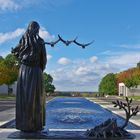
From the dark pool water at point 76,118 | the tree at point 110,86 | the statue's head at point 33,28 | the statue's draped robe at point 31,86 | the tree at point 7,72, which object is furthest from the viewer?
the tree at point 110,86

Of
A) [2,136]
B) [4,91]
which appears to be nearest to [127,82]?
[4,91]

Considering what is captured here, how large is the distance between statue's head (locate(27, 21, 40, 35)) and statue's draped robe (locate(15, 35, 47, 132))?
0.11 meters

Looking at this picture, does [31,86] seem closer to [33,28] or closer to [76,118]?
[33,28]

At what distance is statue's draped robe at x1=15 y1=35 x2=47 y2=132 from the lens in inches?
369

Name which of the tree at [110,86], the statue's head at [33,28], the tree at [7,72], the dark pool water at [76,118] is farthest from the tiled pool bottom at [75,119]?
the tree at [110,86]

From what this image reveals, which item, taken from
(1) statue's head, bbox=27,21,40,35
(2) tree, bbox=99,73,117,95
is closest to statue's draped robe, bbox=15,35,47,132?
(1) statue's head, bbox=27,21,40,35

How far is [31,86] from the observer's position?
372 inches

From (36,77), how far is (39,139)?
1290mm

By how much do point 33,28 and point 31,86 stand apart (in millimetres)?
1247

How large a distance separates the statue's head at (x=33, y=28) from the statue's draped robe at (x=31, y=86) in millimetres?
114

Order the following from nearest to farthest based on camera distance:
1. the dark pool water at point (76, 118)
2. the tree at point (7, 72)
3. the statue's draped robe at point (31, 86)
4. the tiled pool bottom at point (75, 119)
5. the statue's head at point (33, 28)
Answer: the statue's draped robe at point (31, 86) → the statue's head at point (33, 28) → the tiled pool bottom at point (75, 119) → the dark pool water at point (76, 118) → the tree at point (7, 72)

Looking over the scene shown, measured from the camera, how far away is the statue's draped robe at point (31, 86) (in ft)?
30.8

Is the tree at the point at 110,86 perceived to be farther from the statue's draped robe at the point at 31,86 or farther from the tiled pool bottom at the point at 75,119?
the statue's draped robe at the point at 31,86

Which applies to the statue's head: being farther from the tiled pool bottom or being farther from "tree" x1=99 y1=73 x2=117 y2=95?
"tree" x1=99 y1=73 x2=117 y2=95
